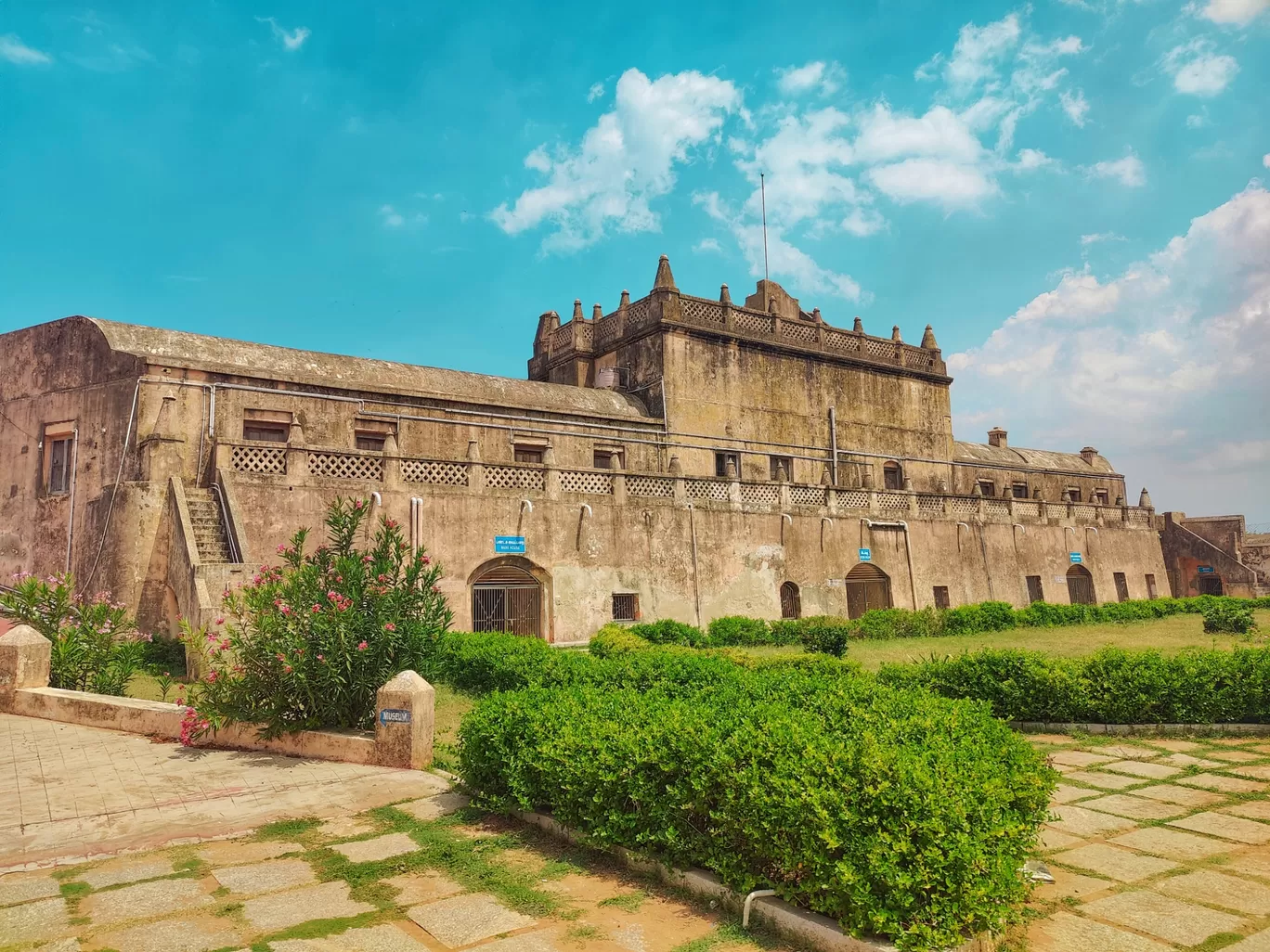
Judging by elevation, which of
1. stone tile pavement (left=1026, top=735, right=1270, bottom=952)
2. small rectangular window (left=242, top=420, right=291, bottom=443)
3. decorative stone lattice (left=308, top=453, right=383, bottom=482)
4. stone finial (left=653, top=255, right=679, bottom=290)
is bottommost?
stone tile pavement (left=1026, top=735, right=1270, bottom=952)

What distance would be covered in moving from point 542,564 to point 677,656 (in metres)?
7.91

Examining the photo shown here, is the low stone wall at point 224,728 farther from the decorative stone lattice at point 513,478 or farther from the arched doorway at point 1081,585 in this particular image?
the arched doorway at point 1081,585

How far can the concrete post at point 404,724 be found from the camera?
25.7 ft

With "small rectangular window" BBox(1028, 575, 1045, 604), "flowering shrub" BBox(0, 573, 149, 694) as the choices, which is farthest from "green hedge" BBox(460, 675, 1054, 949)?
"small rectangular window" BBox(1028, 575, 1045, 604)

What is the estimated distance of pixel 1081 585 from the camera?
3034cm

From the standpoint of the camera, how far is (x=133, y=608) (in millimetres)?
14664

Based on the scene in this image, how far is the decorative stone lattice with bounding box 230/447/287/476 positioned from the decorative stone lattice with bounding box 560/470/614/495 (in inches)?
230

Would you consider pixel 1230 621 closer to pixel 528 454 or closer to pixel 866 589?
pixel 866 589

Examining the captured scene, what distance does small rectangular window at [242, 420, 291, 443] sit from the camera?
1722 cm

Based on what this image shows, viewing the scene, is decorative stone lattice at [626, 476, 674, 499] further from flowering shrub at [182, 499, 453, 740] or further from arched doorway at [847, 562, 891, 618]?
flowering shrub at [182, 499, 453, 740]

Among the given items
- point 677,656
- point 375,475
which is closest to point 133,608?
point 375,475

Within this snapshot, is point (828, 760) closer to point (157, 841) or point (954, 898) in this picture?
point (954, 898)

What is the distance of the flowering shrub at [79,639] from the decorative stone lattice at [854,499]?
17.6m

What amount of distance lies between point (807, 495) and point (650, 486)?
5.18m
